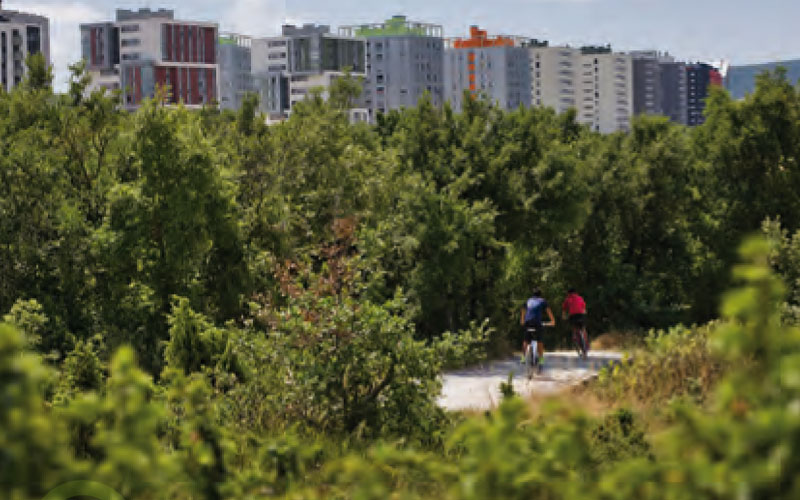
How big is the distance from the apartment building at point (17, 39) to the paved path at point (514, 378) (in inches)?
5034

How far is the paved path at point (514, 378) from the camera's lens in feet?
52.2

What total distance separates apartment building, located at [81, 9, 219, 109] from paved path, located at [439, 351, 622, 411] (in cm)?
16149

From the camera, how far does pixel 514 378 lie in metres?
19.4

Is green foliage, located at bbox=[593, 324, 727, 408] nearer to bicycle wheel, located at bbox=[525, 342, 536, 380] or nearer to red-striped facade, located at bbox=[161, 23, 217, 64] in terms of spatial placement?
bicycle wheel, located at bbox=[525, 342, 536, 380]

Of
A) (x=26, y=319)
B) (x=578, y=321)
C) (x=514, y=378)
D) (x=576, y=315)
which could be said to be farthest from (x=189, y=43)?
(x=26, y=319)

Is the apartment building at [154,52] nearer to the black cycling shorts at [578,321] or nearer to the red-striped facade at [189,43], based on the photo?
the red-striped facade at [189,43]

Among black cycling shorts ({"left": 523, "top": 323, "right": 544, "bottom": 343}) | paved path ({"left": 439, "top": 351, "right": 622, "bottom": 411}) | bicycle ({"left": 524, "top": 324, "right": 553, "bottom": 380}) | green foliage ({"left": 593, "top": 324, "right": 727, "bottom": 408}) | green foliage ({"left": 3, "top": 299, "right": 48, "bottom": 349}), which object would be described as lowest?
paved path ({"left": 439, "top": 351, "right": 622, "bottom": 411})

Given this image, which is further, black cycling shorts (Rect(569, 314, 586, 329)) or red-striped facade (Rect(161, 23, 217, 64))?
red-striped facade (Rect(161, 23, 217, 64))

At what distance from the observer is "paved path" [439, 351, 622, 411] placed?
1591cm

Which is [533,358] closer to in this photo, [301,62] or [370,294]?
[370,294]

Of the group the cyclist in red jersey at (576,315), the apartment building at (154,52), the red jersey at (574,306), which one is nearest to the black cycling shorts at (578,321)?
the cyclist in red jersey at (576,315)

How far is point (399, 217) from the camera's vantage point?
2280 centimetres

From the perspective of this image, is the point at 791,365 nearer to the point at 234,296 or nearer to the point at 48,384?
the point at 48,384

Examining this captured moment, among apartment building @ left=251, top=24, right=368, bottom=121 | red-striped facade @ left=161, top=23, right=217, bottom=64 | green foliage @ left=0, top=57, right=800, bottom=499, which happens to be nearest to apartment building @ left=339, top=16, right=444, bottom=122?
apartment building @ left=251, top=24, right=368, bottom=121
